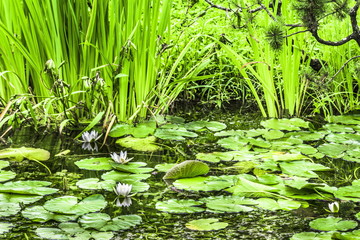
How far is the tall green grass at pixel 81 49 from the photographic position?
283 cm

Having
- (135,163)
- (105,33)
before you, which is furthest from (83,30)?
(135,163)

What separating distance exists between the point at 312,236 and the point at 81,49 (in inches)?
75.5

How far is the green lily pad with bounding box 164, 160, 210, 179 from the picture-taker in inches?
85.9

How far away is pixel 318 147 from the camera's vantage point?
264 cm

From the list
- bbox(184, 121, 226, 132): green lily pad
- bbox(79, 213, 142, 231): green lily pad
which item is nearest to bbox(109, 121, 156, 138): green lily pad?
bbox(184, 121, 226, 132): green lily pad

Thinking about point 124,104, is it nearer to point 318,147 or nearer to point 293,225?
point 318,147

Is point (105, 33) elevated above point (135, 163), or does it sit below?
above

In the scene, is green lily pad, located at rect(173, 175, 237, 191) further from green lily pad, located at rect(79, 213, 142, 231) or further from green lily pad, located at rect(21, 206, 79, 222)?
green lily pad, located at rect(21, 206, 79, 222)

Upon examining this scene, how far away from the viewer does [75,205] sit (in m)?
1.86

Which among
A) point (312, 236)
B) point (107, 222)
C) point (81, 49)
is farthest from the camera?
point (81, 49)

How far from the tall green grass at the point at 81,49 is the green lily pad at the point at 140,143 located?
0.23 metres

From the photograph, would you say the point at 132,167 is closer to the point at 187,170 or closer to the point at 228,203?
the point at 187,170

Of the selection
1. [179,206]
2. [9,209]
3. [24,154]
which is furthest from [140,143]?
[9,209]

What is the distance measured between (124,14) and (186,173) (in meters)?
1.25
